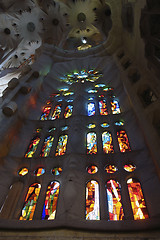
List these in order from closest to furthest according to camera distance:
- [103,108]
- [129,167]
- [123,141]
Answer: [129,167], [123,141], [103,108]

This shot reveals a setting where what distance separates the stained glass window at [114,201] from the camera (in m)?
4.67

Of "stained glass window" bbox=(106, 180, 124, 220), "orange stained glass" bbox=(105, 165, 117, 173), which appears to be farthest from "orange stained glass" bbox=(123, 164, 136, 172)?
"stained glass window" bbox=(106, 180, 124, 220)

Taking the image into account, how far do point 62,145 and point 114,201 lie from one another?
3071 millimetres

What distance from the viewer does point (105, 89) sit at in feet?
36.9

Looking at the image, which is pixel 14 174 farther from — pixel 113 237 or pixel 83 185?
pixel 113 237

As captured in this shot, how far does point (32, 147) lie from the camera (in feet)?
25.4

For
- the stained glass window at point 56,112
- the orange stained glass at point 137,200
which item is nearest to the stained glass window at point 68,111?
the stained glass window at point 56,112

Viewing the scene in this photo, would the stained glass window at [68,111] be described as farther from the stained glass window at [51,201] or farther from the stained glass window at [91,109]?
the stained glass window at [51,201]

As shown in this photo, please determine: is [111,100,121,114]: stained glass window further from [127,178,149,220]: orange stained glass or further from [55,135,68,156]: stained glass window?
[127,178,149,220]: orange stained glass

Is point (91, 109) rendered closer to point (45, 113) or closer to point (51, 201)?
point (45, 113)

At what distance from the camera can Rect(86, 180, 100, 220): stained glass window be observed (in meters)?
4.73

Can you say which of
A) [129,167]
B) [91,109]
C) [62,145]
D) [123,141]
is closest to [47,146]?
[62,145]

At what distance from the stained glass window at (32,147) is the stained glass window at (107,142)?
8.84 ft

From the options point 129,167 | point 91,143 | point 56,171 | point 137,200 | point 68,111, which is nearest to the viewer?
point 137,200
